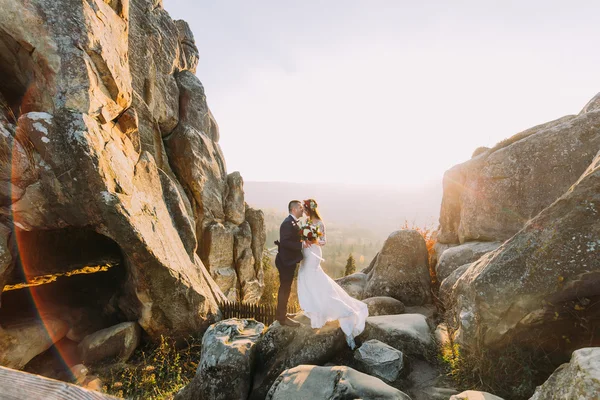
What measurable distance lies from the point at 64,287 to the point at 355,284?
1298cm

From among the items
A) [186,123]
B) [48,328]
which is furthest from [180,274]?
[186,123]

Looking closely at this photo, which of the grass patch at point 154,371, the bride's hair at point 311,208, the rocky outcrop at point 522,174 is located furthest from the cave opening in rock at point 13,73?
the rocky outcrop at point 522,174

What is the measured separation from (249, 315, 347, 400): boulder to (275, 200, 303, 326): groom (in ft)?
1.09

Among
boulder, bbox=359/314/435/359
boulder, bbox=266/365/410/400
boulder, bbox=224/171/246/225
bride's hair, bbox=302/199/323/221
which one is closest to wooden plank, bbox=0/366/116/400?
boulder, bbox=266/365/410/400

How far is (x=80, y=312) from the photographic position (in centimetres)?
1165

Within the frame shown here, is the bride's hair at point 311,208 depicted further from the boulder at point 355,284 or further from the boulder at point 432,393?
the boulder at point 355,284

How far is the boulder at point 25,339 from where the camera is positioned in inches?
338

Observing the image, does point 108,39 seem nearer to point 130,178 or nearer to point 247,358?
point 130,178

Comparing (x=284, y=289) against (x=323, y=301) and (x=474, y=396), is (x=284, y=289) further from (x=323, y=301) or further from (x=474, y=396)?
(x=474, y=396)

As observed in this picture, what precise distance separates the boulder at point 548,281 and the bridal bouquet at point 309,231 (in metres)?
3.69

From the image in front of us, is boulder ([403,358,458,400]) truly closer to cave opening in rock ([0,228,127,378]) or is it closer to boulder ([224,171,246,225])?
cave opening in rock ([0,228,127,378])

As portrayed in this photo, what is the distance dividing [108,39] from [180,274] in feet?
31.5

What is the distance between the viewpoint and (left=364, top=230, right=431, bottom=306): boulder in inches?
481

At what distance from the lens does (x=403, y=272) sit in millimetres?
12609
